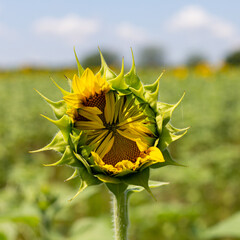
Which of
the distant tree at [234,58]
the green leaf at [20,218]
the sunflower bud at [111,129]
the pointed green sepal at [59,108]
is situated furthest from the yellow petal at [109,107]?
the distant tree at [234,58]

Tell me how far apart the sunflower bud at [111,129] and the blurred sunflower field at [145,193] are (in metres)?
0.09

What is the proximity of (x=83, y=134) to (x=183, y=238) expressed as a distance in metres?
2.70

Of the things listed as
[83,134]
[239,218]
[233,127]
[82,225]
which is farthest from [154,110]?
[233,127]

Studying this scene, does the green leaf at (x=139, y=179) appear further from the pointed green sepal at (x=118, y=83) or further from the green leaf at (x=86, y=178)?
the pointed green sepal at (x=118, y=83)

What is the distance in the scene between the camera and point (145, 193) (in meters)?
4.38

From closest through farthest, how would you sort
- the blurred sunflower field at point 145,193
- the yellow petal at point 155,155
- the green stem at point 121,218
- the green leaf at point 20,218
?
the yellow petal at point 155,155
the green stem at point 121,218
the green leaf at point 20,218
the blurred sunflower field at point 145,193

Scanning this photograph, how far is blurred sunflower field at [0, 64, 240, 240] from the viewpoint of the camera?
90.2 inches

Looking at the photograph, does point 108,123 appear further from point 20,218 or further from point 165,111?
point 20,218

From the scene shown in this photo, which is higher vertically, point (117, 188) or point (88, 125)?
point (88, 125)

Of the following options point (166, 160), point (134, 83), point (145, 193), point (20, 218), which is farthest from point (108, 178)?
point (145, 193)

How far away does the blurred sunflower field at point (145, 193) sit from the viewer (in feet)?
7.52

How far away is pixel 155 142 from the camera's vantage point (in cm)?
95

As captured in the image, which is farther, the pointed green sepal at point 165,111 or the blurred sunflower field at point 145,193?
the blurred sunflower field at point 145,193

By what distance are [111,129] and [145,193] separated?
11.5 feet
